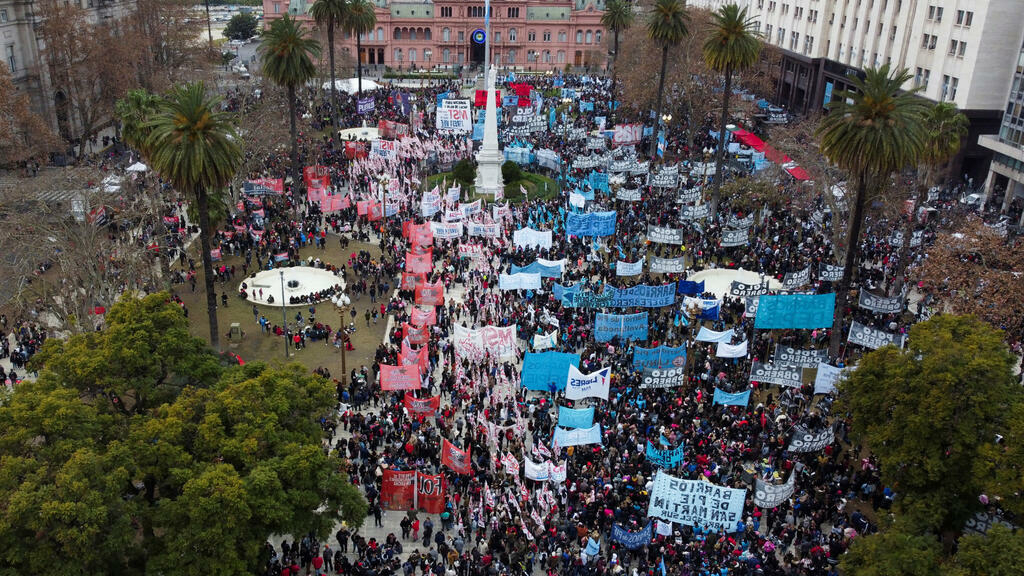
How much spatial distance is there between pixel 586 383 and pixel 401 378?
7533mm

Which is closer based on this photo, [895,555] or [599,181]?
[895,555]

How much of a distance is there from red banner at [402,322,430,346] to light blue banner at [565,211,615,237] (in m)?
13.6

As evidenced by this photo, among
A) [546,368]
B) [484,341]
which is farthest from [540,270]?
[546,368]

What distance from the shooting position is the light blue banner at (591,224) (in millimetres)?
48500

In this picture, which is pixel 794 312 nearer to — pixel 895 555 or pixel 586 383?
pixel 586 383

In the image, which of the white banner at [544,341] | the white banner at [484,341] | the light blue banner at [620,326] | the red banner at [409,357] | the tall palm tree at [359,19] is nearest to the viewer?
the red banner at [409,357]

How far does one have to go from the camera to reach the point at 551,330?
1559 inches

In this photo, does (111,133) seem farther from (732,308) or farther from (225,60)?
(732,308)

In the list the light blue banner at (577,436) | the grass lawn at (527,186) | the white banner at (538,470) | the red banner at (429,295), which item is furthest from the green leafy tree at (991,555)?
the grass lawn at (527,186)

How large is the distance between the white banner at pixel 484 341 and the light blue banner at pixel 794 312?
11405 mm

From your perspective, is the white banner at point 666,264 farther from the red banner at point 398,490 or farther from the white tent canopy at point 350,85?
the white tent canopy at point 350,85

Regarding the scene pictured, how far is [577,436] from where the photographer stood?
29.9 metres

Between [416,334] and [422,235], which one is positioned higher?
[422,235]

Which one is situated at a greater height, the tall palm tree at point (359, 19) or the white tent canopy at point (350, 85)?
the tall palm tree at point (359, 19)
